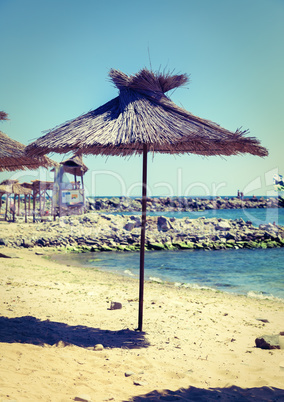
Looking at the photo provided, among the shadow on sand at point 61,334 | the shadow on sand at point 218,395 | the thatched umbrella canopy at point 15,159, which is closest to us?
the shadow on sand at point 218,395

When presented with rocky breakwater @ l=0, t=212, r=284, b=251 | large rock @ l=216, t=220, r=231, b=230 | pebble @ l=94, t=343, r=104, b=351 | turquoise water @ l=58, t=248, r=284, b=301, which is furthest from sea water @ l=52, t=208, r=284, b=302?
pebble @ l=94, t=343, r=104, b=351

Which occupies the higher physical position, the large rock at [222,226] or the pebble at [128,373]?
the large rock at [222,226]

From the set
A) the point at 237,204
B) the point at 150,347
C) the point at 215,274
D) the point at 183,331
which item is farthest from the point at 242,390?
the point at 237,204

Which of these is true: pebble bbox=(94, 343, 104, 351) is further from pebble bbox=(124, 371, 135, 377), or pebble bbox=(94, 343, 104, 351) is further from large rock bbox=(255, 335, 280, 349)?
large rock bbox=(255, 335, 280, 349)

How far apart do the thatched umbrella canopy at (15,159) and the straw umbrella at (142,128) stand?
160 cm

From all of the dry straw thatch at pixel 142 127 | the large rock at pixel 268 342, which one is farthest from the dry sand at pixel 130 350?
the dry straw thatch at pixel 142 127

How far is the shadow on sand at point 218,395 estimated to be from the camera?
3.11 m

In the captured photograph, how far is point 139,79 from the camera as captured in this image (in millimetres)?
5133

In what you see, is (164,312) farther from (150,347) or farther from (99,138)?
(99,138)

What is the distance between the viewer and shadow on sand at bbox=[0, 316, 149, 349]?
171 inches

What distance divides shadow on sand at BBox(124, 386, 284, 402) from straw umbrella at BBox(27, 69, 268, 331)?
68.5 inches

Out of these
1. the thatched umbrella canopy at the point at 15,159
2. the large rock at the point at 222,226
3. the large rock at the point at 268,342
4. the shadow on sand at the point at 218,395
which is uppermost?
the thatched umbrella canopy at the point at 15,159

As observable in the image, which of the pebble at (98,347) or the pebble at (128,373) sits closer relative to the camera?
the pebble at (128,373)

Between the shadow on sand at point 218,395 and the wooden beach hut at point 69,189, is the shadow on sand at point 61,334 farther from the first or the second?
the wooden beach hut at point 69,189
